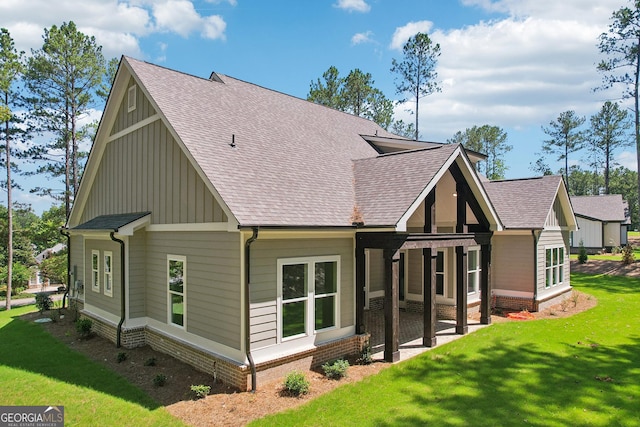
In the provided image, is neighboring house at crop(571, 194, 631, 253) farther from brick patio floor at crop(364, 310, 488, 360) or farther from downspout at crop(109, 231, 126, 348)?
downspout at crop(109, 231, 126, 348)

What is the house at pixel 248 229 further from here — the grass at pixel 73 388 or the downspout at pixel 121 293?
the grass at pixel 73 388

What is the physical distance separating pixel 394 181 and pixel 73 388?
9.00 meters

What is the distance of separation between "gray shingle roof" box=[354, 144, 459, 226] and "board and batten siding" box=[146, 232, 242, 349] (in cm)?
349

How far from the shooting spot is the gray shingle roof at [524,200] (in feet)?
52.2

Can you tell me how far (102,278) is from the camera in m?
13.0

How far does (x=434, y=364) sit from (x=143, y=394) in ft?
21.7

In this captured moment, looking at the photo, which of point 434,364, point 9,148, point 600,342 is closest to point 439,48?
point 600,342

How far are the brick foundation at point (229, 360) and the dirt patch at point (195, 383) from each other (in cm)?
15

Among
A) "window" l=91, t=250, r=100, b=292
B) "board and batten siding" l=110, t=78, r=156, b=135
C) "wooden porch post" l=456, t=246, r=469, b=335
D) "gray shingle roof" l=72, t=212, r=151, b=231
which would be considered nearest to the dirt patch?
"window" l=91, t=250, r=100, b=292

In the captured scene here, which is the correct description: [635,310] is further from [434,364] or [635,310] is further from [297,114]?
[297,114]

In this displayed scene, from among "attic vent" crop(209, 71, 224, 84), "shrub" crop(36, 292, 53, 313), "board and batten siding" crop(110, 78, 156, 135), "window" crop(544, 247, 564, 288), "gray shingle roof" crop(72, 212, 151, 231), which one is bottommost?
"shrub" crop(36, 292, 53, 313)

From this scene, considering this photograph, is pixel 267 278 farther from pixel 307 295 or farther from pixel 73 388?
pixel 73 388

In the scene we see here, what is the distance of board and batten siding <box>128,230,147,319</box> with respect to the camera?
11242 millimetres

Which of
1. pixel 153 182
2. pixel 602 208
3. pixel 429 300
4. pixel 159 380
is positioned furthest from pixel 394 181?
pixel 602 208
